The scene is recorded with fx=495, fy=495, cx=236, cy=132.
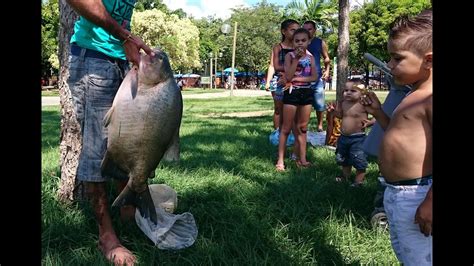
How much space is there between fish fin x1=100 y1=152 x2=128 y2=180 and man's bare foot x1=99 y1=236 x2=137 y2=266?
1.61 ft

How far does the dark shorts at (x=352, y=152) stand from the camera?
4.61 m

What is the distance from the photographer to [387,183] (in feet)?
7.17

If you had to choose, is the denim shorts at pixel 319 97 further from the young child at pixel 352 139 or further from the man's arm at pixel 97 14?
the man's arm at pixel 97 14

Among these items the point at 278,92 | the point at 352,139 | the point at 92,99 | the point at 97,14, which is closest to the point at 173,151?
the point at 92,99

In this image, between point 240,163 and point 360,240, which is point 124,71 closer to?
point 360,240

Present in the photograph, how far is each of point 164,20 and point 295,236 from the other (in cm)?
3996

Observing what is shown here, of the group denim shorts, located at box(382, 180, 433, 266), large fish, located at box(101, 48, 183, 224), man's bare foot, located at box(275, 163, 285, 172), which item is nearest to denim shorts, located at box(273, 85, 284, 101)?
man's bare foot, located at box(275, 163, 285, 172)

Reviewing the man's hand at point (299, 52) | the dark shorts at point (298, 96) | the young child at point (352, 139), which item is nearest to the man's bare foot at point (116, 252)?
the young child at point (352, 139)

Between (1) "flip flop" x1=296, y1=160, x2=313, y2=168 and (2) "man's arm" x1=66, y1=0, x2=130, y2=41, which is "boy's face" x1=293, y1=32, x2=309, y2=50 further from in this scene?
Result: (2) "man's arm" x1=66, y1=0, x2=130, y2=41

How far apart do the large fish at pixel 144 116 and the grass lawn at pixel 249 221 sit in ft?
2.31

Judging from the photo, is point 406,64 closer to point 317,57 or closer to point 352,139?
point 352,139

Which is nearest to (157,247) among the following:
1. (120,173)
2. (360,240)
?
(120,173)

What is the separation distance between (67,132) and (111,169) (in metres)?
1.44

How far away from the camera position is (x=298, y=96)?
217 inches
